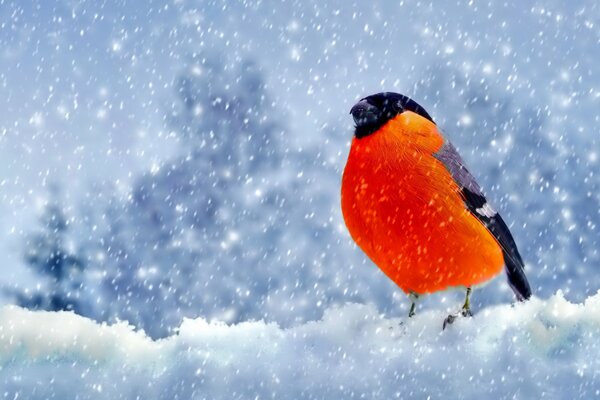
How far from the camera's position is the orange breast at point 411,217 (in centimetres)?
289

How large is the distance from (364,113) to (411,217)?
0.50m

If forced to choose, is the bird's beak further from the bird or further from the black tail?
the black tail

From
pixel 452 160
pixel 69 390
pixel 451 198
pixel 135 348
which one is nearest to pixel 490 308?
pixel 451 198

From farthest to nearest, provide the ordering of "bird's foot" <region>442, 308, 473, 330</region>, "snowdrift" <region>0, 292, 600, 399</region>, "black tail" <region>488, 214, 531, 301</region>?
"black tail" <region>488, 214, 531, 301</region> < "bird's foot" <region>442, 308, 473, 330</region> < "snowdrift" <region>0, 292, 600, 399</region>

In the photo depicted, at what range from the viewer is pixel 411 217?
9.44 feet

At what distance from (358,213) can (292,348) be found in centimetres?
58

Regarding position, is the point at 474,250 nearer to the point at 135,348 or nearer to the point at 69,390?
the point at 135,348

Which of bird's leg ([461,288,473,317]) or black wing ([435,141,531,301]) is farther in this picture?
black wing ([435,141,531,301])

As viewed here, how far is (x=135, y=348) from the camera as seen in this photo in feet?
9.44

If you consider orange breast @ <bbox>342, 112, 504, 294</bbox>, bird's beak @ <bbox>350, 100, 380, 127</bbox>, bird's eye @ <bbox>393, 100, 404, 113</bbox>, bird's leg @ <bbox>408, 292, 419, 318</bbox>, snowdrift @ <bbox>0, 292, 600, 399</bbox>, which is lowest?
snowdrift @ <bbox>0, 292, 600, 399</bbox>

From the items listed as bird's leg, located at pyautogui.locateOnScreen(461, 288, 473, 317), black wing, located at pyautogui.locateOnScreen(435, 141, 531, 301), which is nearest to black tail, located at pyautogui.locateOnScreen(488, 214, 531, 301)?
black wing, located at pyautogui.locateOnScreen(435, 141, 531, 301)

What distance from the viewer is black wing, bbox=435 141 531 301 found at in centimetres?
309

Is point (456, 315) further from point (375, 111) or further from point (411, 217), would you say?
point (375, 111)

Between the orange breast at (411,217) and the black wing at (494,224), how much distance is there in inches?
1.3
